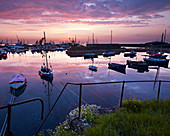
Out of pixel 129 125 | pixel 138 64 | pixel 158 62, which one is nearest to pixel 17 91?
pixel 129 125

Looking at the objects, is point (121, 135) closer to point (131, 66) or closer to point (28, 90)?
point (28, 90)

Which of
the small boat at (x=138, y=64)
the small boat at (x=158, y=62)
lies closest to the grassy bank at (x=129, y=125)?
the small boat at (x=138, y=64)

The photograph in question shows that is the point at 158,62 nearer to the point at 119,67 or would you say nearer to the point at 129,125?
the point at 119,67

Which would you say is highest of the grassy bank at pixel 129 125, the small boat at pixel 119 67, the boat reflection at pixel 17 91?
the grassy bank at pixel 129 125

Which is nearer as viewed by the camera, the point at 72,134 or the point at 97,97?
the point at 72,134

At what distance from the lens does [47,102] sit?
17312 millimetres

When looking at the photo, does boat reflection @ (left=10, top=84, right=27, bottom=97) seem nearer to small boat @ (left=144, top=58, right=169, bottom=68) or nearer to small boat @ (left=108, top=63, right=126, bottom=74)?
small boat @ (left=108, top=63, right=126, bottom=74)

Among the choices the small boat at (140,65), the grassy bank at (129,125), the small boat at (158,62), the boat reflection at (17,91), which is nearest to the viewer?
the grassy bank at (129,125)

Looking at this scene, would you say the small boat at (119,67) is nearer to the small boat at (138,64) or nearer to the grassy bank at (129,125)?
the small boat at (138,64)

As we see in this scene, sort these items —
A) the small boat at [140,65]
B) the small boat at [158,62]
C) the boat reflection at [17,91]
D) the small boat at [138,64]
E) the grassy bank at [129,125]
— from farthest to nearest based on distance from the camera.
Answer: the small boat at [158,62]
the small boat at [138,64]
the small boat at [140,65]
the boat reflection at [17,91]
the grassy bank at [129,125]

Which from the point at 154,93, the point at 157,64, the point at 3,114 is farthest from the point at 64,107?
the point at 157,64

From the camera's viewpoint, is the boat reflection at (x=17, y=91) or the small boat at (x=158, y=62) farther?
the small boat at (x=158, y=62)

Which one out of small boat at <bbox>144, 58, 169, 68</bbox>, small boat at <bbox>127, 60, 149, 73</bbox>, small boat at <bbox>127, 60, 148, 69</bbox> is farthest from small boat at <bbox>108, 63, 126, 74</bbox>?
small boat at <bbox>144, 58, 169, 68</bbox>

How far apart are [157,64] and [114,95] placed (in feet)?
140
